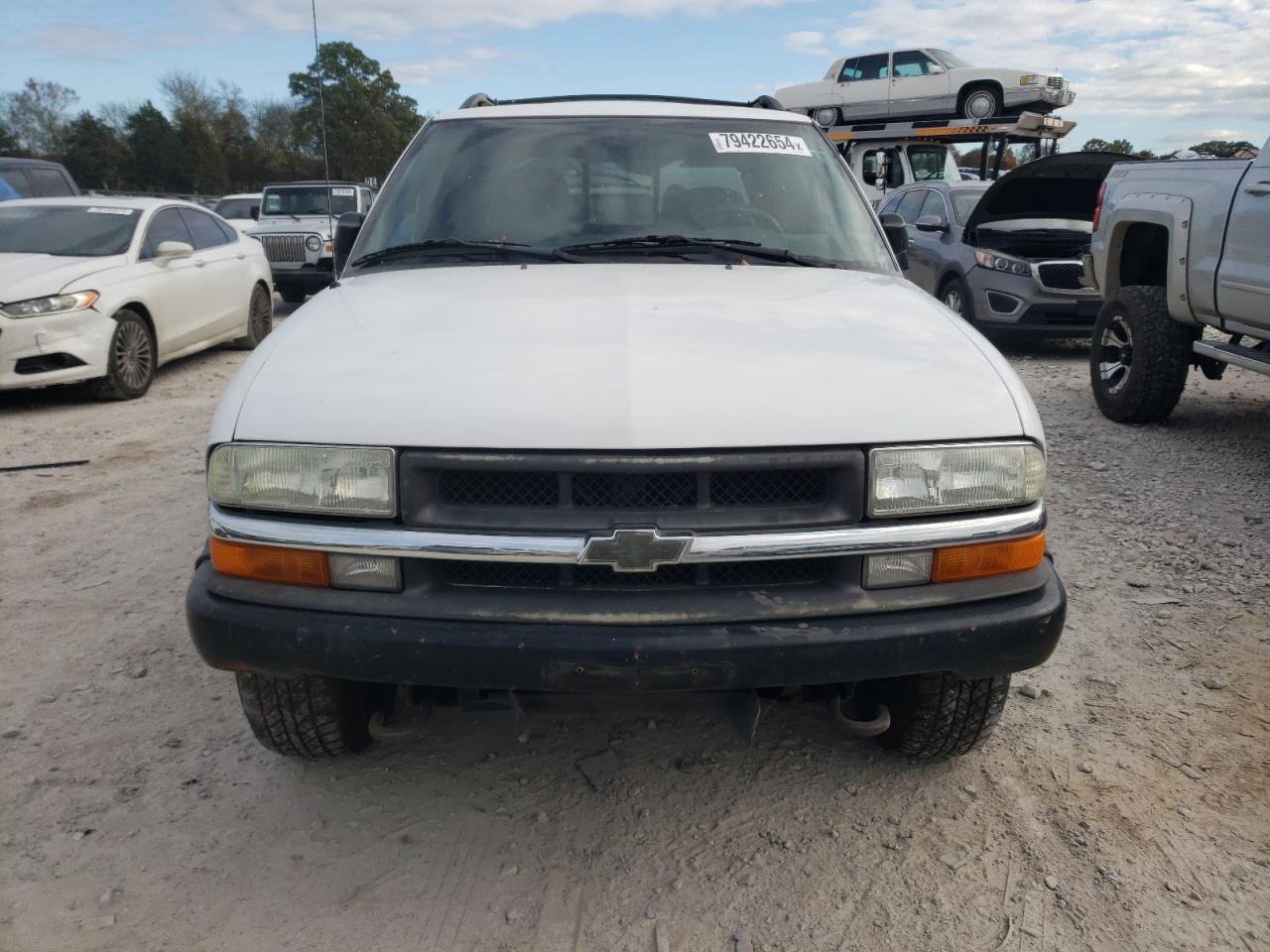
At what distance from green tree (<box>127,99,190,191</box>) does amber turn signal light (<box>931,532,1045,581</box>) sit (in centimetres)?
5645

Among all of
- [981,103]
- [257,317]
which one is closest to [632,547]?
[257,317]

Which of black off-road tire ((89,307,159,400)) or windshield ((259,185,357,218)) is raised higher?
windshield ((259,185,357,218))

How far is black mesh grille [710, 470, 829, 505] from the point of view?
2127 millimetres

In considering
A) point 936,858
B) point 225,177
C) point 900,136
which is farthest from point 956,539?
point 225,177

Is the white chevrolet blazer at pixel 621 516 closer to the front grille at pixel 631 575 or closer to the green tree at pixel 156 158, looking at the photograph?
the front grille at pixel 631 575

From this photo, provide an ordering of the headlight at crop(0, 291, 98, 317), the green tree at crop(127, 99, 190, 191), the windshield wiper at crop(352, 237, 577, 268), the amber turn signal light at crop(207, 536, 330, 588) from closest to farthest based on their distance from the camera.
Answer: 1. the amber turn signal light at crop(207, 536, 330, 588)
2. the windshield wiper at crop(352, 237, 577, 268)
3. the headlight at crop(0, 291, 98, 317)
4. the green tree at crop(127, 99, 190, 191)

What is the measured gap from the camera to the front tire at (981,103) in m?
17.4

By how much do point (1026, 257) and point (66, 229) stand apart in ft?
27.3

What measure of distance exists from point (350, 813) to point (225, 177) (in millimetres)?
58247

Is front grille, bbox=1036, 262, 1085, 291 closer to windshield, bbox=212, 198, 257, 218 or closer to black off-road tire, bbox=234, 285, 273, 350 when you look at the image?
black off-road tire, bbox=234, 285, 273, 350

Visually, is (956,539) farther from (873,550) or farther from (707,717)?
(707,717)

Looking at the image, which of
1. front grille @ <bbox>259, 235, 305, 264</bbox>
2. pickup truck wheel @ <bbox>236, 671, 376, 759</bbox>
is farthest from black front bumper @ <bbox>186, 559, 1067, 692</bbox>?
front grille @ <bbox>259, 235, 305, 264</bbox>

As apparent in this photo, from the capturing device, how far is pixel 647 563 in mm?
2055

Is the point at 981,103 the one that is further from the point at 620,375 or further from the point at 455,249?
the point at 620,375
